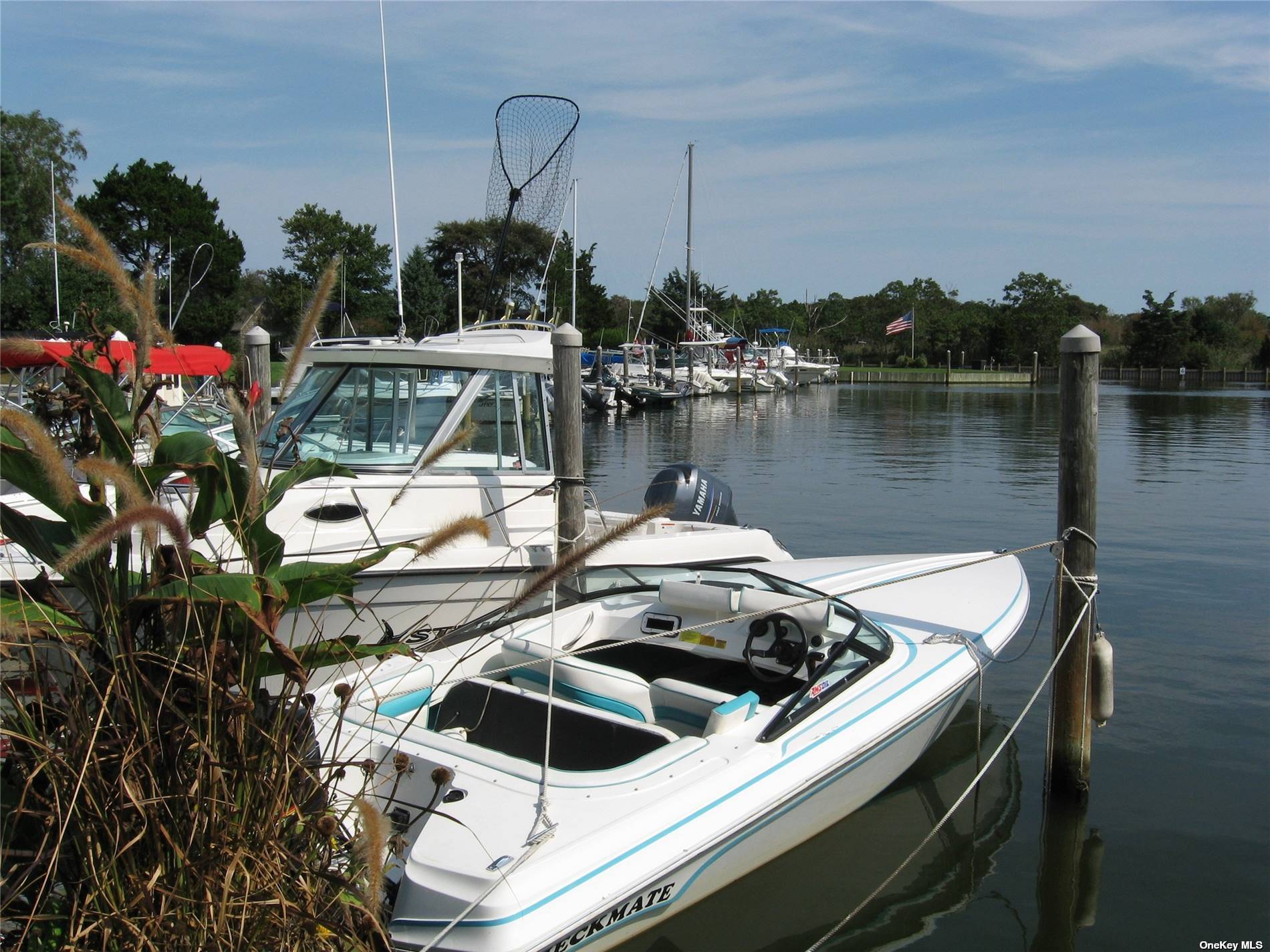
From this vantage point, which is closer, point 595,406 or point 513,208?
point 513,208

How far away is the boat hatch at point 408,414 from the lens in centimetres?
805

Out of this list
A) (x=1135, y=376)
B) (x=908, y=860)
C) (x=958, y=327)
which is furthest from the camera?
(x=958, y=327)

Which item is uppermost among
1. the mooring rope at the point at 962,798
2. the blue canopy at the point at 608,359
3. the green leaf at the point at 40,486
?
the blue canopy at the point at 608,359

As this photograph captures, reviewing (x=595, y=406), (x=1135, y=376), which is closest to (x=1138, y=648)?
(x=595, y=406)

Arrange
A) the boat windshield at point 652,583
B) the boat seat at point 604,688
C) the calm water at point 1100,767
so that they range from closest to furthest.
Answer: the boat seat at point 604,688 → the calm water at point 1100,767 → the boat windshield at point 652,583

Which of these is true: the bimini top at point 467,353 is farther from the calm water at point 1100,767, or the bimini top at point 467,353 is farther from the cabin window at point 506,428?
the calm water at point 1100,767

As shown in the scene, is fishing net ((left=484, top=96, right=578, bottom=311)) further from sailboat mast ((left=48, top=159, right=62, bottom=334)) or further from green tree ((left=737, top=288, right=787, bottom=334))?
green tree ((left=737, top=288, right=787, bottom=334))

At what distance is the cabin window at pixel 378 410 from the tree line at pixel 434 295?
0.70 m

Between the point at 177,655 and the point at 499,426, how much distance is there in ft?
20.0

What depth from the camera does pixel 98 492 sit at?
239 cm

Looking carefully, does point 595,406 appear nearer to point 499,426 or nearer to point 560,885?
point 499,426

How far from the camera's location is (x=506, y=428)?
27.6 feet

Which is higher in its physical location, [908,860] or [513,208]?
[513,208]

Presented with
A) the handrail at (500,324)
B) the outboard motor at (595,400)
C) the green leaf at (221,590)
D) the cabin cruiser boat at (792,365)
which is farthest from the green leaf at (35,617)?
the cabin cruiser boat at (792,365)
